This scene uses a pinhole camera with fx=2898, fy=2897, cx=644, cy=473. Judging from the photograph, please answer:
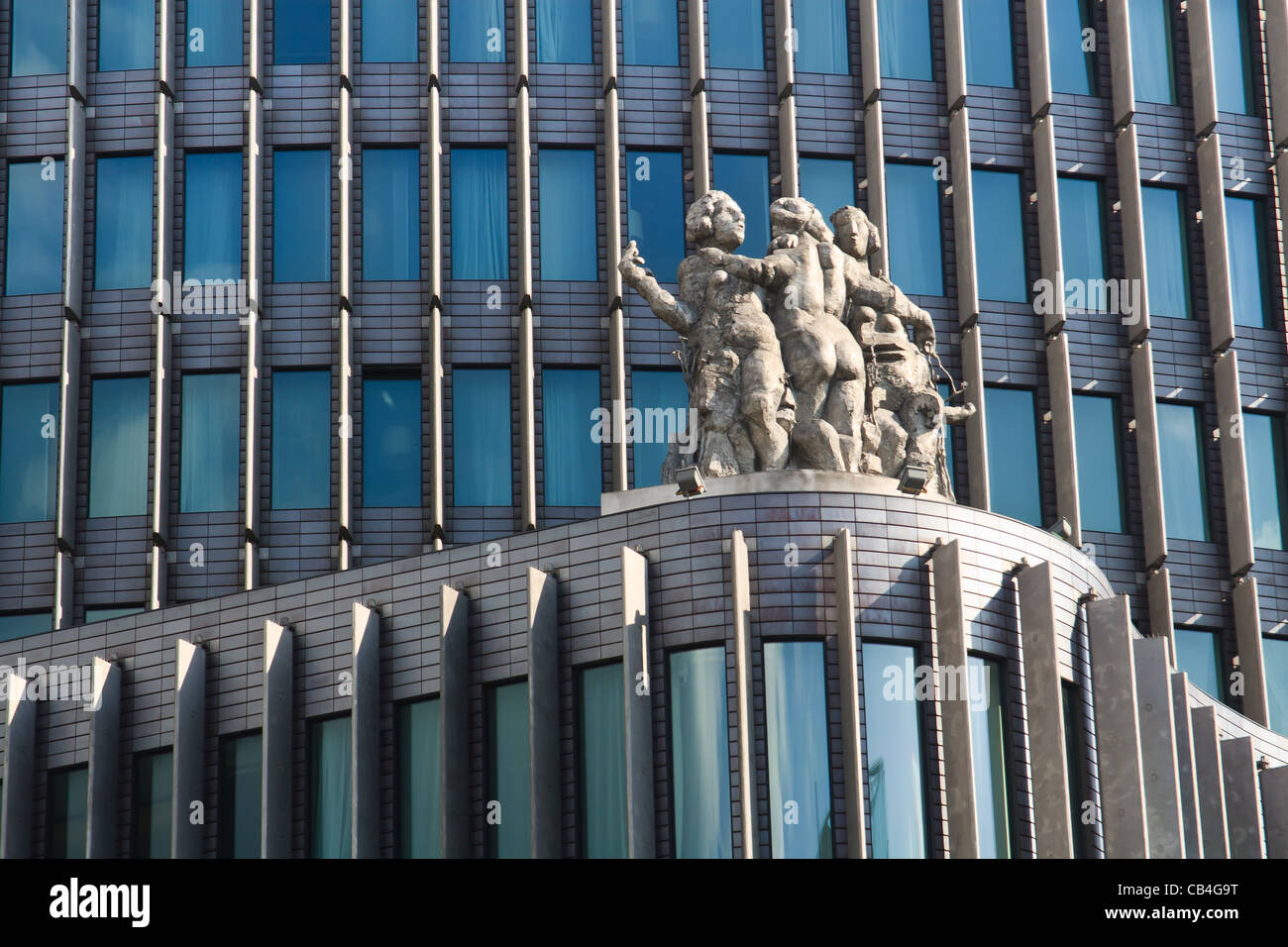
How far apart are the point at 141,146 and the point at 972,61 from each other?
1499cm

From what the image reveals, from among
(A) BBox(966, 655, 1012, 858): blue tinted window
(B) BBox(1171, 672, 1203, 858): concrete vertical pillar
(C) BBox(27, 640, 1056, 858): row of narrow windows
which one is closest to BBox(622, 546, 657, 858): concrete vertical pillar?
(C) BBox(27, 640, 1056, 858): row of narrow windows

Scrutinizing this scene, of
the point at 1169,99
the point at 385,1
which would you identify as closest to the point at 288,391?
the point at 385,1

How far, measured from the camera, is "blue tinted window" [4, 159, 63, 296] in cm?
5059

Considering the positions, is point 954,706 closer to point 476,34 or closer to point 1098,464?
point 1098,464

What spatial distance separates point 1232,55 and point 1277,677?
11.8 m

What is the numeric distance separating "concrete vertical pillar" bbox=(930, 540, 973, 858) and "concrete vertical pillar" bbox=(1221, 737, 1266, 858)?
8.29 meters

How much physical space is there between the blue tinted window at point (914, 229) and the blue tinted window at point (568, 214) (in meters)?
5.25

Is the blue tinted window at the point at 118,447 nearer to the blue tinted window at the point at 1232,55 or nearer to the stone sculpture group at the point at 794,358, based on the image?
the stone sculpture group at the point at 794,358

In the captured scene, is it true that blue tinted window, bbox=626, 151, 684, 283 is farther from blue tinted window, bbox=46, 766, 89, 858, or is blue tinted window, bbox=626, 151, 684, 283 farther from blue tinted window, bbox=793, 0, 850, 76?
blue tinted window, bbox=46, 766, 89, 858

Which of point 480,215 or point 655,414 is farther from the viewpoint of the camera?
point 480,215

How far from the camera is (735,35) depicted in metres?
52.0

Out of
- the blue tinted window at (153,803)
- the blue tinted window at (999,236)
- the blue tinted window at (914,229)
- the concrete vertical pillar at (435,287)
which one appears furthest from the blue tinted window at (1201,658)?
the blue tinted window at (153,803)

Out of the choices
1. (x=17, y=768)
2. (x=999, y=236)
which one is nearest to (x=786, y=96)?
(x=999, y=236)
